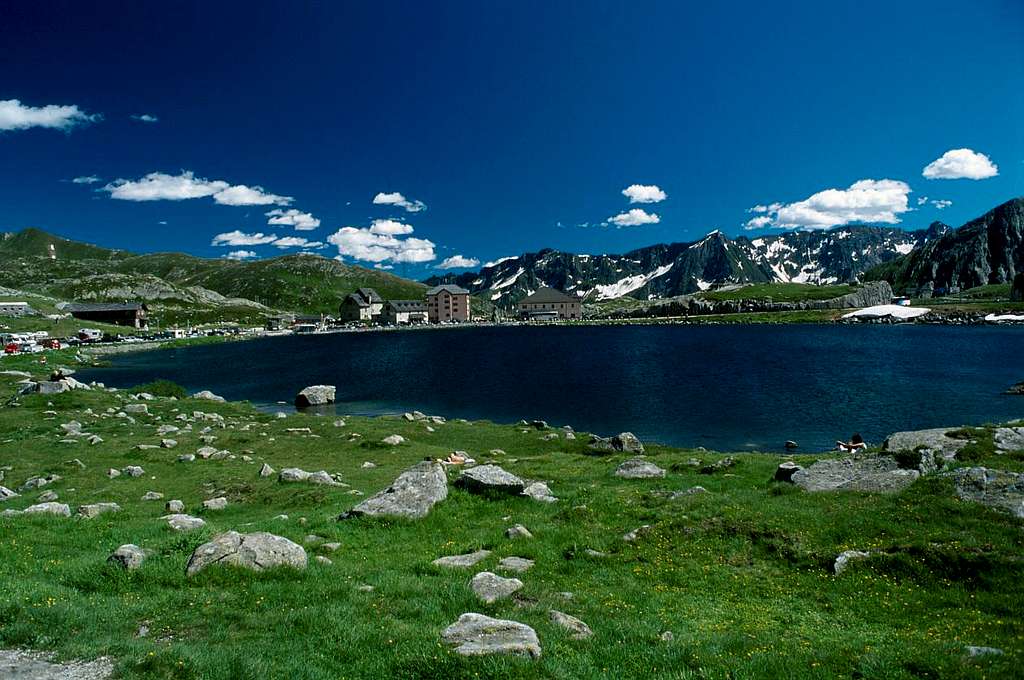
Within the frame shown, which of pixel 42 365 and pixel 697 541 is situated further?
pixel 42 365

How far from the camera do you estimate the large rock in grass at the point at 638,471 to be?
2753 cm

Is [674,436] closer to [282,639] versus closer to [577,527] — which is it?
[577,527]

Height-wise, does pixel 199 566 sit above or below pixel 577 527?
above

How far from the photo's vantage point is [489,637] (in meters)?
10.8

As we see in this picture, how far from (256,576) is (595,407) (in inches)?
2247

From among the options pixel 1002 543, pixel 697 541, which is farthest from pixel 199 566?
pixel 1002 543

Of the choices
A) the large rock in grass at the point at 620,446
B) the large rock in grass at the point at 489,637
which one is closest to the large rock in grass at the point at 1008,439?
the large rock in grass at the point at 620,446

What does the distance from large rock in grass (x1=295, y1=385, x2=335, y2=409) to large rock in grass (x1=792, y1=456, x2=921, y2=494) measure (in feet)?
208

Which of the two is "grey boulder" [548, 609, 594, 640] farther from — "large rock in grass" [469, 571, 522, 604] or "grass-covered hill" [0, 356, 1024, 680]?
"large rock in grass" [469, 571, 522, 604]

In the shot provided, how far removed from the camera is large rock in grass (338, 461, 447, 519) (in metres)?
20.1

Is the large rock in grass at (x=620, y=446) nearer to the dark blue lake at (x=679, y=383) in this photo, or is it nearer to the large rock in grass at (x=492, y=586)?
the dark blue lake at (x=679, y=383)

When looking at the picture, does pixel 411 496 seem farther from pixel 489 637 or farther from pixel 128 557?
pixel 489 637

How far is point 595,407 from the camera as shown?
68312 millimetres

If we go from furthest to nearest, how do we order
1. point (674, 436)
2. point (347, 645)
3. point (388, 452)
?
point (674, 436)
point (388, 452)
point (347, 645)
